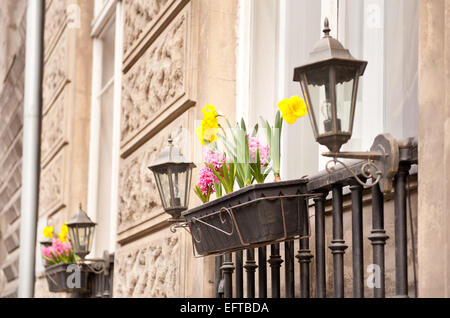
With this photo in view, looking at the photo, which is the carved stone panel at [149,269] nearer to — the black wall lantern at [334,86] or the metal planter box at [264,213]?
the metal planter box at [264,213]

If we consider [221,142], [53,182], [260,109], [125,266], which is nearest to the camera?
[221,142]

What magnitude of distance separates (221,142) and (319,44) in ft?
3.49

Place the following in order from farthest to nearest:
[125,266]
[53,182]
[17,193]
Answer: [17,193], [53,182], [125,266]

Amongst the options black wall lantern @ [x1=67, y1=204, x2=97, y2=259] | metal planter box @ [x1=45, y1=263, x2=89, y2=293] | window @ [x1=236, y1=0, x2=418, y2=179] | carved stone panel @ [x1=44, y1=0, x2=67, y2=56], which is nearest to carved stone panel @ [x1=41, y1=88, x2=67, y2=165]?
carved stone panel @ [x1=44, y1=0, x2=67, y2=56]

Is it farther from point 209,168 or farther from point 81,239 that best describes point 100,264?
point 209,168

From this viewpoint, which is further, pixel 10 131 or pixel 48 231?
pixel 10 131

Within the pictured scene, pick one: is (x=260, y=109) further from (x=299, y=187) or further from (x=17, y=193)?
(x=17, y=193)

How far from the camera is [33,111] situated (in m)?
4.71

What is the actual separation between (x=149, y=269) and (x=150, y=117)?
2.94ft

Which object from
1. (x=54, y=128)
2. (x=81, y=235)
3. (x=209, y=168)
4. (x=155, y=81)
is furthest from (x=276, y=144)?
(x=54, y=128)

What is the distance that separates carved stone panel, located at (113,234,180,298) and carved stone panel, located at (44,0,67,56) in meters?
3.19

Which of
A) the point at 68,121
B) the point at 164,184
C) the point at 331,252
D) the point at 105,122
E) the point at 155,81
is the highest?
the point at 68,121

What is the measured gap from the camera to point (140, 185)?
232 inches

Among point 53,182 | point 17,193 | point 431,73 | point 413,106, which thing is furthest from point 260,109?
point 17,193
